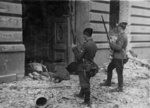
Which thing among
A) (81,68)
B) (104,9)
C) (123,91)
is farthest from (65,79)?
(104,9)

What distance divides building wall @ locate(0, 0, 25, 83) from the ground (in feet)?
1.22

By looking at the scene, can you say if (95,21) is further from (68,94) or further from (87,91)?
(87,91)

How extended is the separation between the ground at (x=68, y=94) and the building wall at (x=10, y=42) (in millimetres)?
372

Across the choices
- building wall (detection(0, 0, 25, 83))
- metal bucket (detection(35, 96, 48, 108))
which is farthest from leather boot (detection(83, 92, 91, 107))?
building wall (detection(0, 0, 25, 83))

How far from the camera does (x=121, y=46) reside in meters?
6.33

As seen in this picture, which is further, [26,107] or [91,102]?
[91,102]

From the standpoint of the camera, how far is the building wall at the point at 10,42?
23.0 feet

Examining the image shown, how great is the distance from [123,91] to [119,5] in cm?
605

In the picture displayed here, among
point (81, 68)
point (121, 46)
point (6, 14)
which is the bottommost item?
point (81, 68)

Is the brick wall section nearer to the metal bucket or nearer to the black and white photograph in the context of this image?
the black and white photograph

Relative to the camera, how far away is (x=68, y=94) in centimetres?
614

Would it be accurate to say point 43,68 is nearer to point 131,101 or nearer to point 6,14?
point 6,14

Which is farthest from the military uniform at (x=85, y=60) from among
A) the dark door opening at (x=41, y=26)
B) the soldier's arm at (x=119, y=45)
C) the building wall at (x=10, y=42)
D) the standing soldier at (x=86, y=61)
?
the dark door opening at (x=41, y=26)

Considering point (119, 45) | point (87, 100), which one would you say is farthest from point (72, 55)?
point (87, 100)
